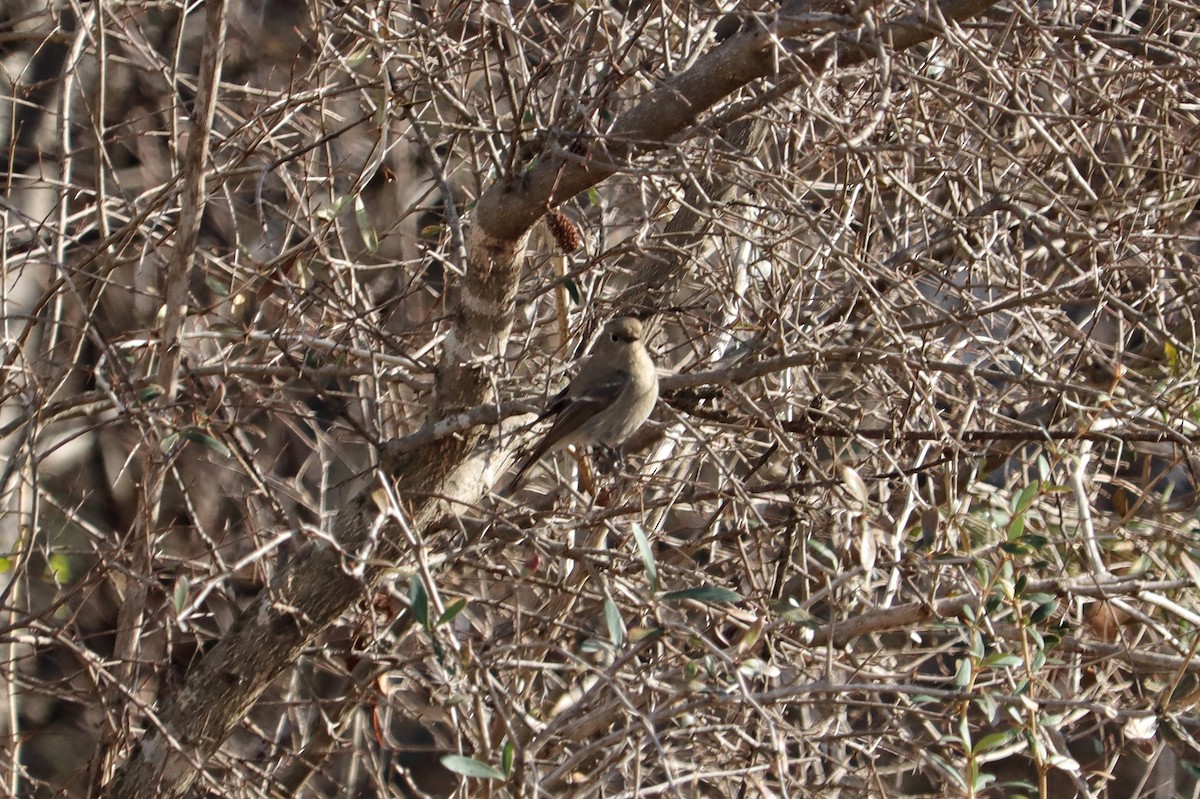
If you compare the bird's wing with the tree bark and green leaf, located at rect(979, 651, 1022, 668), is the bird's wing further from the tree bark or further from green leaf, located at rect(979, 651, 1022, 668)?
green leaf, located at rect(979, 651, 1022, 668)

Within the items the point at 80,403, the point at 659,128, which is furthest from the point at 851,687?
the point at 80,403

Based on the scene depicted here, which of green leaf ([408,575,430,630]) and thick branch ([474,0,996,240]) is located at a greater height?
thick branch ([474,0,996,240])

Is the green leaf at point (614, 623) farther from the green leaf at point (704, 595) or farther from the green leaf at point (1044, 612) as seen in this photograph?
the green leaf at point (1044, 612)

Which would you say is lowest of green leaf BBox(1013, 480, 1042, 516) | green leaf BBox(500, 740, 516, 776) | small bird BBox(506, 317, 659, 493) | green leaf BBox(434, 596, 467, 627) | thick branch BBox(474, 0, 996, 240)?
small bird BBox(506, 317, 659, 493)

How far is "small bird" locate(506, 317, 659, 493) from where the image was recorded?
4.16 m

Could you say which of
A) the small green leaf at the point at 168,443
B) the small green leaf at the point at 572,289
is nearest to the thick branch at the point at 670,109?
the small green leaf at the point at 572,289

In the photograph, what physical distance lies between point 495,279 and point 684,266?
972mm

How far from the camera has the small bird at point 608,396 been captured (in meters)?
4.16

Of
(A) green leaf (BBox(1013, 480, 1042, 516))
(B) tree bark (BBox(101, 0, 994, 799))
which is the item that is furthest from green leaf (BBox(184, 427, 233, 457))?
(A) green leaf (BBox(1013, 480, 1042, 516))

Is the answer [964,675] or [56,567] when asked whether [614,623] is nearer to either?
[964,675]

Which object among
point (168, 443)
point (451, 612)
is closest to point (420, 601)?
point (451, 612)

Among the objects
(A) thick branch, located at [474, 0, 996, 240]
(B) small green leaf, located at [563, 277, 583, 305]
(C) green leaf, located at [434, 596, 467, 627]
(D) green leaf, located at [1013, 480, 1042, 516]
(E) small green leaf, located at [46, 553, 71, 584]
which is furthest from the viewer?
(E) small green leaf, located at [46, 553, 71, 584]

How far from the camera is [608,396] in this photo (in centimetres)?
445

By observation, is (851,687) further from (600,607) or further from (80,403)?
(80,403)
